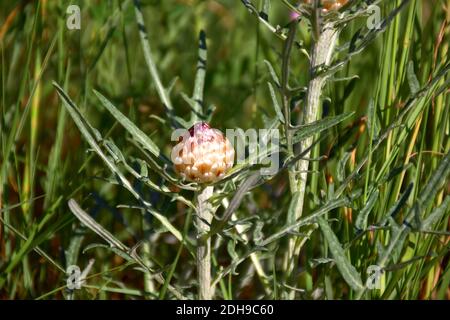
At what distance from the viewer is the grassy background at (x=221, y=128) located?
1.16m

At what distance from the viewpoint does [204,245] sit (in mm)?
1098

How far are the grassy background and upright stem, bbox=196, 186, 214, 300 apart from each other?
0.04 m

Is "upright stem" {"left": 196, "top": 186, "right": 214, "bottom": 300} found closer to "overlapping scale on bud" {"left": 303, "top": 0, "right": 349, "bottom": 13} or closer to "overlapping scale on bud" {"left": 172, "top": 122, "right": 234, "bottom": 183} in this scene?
"overlapping scale on bud" {"left": 172, "top": 122, "right": 234, "bottom": 183}

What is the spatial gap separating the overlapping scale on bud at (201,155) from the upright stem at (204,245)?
0.06 m

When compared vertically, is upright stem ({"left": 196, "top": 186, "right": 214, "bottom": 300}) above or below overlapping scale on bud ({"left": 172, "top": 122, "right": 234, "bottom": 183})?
below

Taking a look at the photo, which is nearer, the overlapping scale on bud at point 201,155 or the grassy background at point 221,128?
the overlapping scale on bud at point 201,155

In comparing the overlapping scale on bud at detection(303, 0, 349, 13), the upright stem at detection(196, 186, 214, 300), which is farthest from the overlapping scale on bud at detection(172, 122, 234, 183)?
the overlapping scale on bud at detection(303, 0, 349, 13)

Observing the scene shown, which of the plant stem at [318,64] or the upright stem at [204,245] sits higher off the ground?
the plant stem at [318,64]

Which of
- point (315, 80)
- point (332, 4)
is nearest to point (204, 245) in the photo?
point (315, 80)

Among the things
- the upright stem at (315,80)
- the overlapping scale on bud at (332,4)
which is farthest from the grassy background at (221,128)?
the overlapping scale on bud at (332,4)

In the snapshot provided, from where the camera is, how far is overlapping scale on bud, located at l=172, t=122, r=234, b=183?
3.28 feet

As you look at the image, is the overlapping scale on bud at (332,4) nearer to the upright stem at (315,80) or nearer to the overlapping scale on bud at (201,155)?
the upright stem at (315,80)

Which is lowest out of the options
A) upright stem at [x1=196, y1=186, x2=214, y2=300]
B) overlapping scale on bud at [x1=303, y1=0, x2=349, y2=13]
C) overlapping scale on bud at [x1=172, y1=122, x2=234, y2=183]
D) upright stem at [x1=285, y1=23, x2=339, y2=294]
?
upright stem at [x1=196, y1=186, x2=214, y2=300]

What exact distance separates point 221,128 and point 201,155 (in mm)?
541
